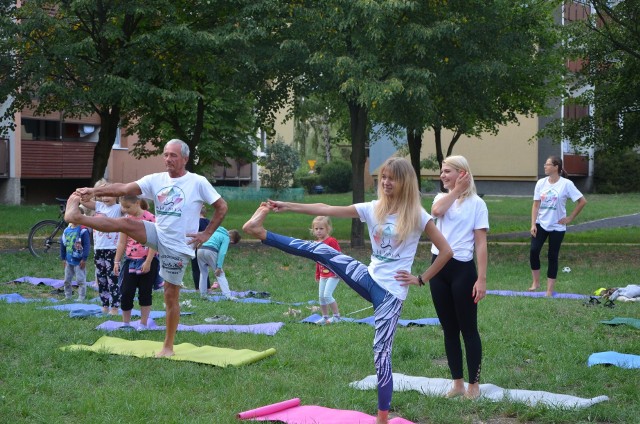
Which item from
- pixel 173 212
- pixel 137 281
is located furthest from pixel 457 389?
pixel 137 281

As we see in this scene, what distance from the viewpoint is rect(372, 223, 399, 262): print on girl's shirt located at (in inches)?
237

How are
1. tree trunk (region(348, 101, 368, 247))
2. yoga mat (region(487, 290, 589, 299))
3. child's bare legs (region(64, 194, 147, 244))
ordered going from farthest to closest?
tree trunk (region(348, 101, 368, 247)) → yoga mat (region(487, 290, 589, 299)) → child's bare legs (region(64, 194, 147, 244))

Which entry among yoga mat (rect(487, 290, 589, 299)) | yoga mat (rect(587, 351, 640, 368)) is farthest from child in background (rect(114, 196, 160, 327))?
yoga mat (rect(487, 290, 589, 299))

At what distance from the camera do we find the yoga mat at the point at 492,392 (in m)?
6.57

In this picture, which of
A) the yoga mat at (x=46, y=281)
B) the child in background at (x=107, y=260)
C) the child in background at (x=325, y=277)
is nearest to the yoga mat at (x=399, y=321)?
the child in background at (x=325, y=277)

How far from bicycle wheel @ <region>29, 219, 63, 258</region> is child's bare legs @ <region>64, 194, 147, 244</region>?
11098mm

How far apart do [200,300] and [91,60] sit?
9600mm

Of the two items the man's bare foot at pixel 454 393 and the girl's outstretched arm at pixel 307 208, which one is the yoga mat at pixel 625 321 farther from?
the girl's outstretched arm at pixel 307 208

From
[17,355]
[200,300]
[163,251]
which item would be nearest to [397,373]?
[163,251]

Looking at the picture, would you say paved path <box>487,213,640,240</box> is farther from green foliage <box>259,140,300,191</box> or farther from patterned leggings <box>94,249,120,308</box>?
green foliage <box>259,140,300,191</box>

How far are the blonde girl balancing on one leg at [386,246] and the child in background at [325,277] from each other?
154 inches

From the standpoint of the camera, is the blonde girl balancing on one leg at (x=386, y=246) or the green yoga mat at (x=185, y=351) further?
the green yoga mat at (x=185, y=351)

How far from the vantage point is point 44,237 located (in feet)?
63.7

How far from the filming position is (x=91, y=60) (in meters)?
20.3
